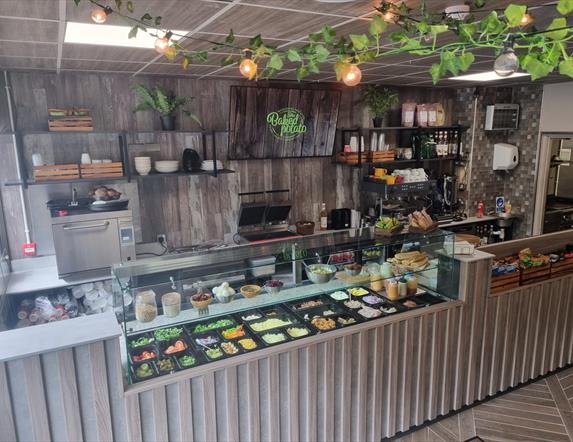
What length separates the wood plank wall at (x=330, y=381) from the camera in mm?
1918

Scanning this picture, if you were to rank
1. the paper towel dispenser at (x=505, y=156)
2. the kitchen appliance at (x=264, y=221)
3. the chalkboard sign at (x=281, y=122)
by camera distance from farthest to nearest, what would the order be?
the paper towel dispenser at (x=505, y=156)
the kitchen appliance at (x=264, y=221)
the chalkboard sign at (x=281, y=122)

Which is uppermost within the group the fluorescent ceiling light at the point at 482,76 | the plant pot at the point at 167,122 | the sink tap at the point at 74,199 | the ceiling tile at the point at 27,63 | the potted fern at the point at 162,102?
the fluorescent ceiling light at the point at 482,76

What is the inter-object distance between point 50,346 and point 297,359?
4.08ft

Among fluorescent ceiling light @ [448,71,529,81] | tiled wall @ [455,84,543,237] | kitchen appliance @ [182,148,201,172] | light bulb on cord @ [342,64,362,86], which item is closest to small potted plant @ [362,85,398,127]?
fluorescent ceiling light @ [448,71,529,81]

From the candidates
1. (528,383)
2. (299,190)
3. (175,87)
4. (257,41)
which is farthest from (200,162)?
(528,383)

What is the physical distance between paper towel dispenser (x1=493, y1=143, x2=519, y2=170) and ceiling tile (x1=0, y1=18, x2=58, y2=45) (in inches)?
207

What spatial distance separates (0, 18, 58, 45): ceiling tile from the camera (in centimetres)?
214

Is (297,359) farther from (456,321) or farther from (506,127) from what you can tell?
(506,127)

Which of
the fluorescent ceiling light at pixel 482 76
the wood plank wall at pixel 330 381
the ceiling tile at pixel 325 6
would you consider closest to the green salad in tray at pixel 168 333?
the wood plank wall at pixel 330 381

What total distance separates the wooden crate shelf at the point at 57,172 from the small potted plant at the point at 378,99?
3.11 meters

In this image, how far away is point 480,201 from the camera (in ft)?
19.9

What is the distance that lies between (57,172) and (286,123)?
2261 mm

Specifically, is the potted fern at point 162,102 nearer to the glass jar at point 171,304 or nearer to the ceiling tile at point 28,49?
the ceiling tile at point 28,49

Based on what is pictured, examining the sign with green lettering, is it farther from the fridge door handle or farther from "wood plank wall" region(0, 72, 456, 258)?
the fridge door handle
